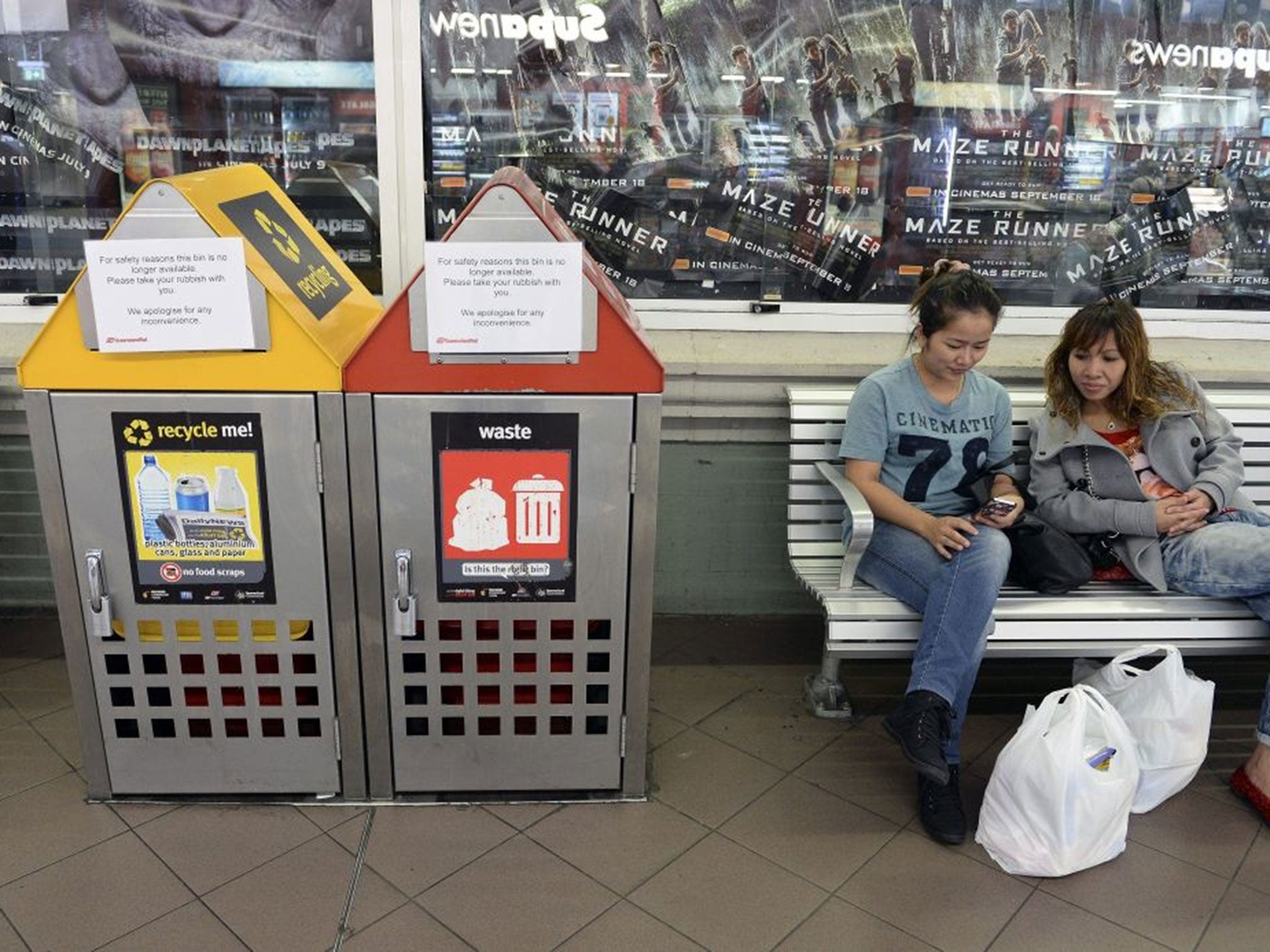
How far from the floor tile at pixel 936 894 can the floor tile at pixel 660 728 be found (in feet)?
2.31

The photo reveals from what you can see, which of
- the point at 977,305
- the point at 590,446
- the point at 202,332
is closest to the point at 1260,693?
the point at 977,305

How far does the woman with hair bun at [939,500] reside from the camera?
2.57 m

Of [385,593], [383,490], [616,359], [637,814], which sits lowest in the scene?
[637,814]

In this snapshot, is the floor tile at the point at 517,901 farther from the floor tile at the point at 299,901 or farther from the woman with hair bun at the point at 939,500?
the woman with hair bun at the point at 939,500

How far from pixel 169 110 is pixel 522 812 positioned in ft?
7.99

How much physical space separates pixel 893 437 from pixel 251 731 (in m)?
1.87

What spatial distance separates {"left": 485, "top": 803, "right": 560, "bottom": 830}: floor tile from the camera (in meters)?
2.54

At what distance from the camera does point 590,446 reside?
7.72 ft

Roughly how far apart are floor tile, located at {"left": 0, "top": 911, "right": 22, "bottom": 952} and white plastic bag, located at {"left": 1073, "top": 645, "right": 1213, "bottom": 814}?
258 centimetres

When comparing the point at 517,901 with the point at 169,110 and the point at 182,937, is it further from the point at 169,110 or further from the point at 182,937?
the point at 169,110

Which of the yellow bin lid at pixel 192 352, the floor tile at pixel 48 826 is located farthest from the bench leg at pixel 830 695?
the floor tile at pixel 48 826

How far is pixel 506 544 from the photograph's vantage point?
240cm

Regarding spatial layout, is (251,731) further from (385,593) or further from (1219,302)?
(1219,302)

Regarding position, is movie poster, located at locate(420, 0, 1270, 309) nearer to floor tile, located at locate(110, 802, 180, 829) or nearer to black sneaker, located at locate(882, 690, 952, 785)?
black sneaker, located at locate(882, 690, 952, 785)
